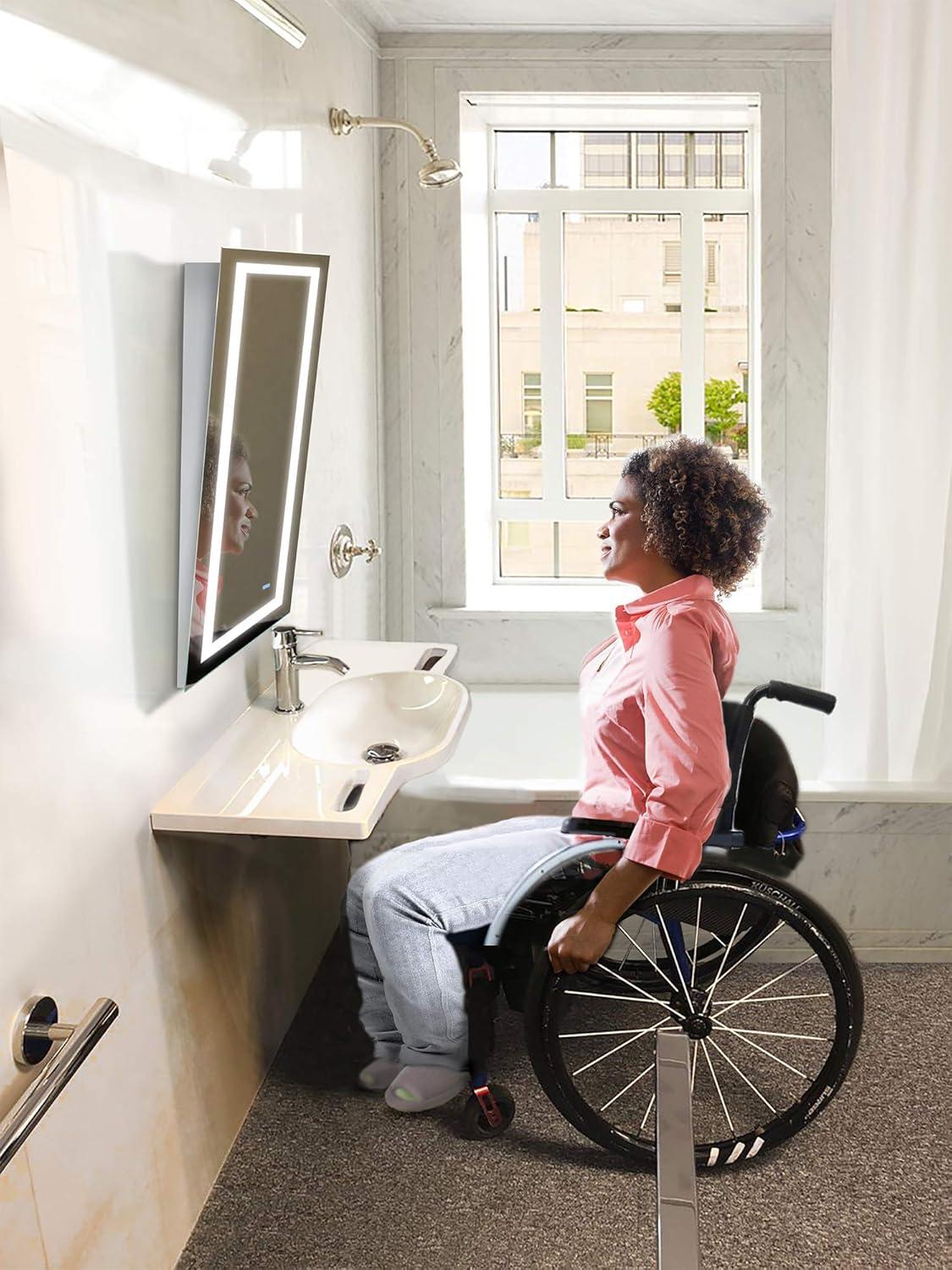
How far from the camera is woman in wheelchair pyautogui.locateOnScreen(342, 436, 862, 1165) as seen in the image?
1.75 metres

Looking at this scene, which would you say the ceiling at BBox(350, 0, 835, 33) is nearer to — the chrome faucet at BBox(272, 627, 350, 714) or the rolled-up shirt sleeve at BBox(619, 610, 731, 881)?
the chrome faucet at BBox(272, 627, 350, 714)

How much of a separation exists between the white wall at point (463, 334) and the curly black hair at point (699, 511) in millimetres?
1580

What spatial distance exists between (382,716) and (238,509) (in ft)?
2.12

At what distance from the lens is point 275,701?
2.16 m

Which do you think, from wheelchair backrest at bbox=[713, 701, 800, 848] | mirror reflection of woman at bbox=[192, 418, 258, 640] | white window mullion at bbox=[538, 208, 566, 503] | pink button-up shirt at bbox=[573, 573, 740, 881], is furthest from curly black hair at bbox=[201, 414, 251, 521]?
white window mullion at bbox=[538, 208, 566, 503]

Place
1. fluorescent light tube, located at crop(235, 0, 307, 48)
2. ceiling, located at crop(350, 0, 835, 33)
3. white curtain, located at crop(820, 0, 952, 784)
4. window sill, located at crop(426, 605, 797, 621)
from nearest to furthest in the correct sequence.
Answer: fluorescent light tube, located at crop(235, 0, 307, 48) < white curtain, located at crop(820, 0, 952, 784) < ceiling, located at crop(350, 0, 835, 33) < window sill, located at crop(426, 605, 797, 621)

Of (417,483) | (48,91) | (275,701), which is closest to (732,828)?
(275,701)

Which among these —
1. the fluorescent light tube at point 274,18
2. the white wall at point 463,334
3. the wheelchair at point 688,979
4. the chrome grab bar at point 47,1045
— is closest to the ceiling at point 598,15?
the white wall at point 463,334

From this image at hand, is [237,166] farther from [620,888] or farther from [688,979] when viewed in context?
[688,979]

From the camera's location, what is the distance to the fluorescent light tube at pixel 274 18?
1.61m

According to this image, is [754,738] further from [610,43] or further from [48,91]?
[610,43]

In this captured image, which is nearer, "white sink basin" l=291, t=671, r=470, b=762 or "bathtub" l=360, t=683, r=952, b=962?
"white sink basin" l=291, t=671, r=470, b=762

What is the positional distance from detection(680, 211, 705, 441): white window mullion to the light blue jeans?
2003 mm

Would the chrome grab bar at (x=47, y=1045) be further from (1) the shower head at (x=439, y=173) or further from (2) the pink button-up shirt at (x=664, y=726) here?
(1) the shower head at (x=439, y=173)
